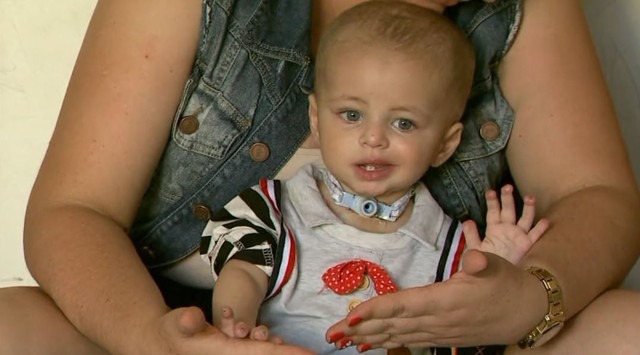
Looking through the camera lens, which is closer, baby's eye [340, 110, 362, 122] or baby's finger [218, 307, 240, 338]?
baby's finger [218, 307, 240, 338]

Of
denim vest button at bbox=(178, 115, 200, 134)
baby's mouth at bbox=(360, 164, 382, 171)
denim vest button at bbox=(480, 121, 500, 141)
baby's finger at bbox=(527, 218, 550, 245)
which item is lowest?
baby's finger at bbox=(527, 218, 550, 245)

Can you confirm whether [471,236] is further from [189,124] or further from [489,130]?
[189,124]

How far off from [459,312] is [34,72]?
1.02 metres

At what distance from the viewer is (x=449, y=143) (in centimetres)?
148

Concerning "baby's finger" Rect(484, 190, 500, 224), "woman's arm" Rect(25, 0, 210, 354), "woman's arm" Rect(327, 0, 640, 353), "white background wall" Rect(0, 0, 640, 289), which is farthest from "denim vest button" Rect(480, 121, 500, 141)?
"white background wall" Rect(0, 0, 640, 289)

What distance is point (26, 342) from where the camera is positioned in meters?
1.26

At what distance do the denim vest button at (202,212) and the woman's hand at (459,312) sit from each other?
0.35 metres

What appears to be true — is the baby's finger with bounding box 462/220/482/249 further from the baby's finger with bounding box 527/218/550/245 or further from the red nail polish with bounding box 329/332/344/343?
the red nail polish with bounding box 329/332/344/343

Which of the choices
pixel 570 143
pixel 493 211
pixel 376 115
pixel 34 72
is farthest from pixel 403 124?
pixel 34 72

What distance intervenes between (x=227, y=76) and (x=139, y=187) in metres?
0.18

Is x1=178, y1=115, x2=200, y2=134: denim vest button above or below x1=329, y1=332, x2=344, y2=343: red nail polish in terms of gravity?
above

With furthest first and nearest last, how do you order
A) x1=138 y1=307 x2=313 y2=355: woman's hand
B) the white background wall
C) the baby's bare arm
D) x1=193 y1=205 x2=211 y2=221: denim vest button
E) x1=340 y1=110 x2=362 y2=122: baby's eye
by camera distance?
the white background wall → x1=193 y1=205 x2=211 y2=221: denim vest button → x1=340 y1=110 x2=362 y2=122: baby's eye → the baby's bare arm → x1=138 y1=307 x2=313 y2=355: woman's hand

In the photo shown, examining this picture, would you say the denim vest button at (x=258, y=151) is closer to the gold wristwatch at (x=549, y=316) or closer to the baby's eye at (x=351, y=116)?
the baby's eye at (x=351, y=116)

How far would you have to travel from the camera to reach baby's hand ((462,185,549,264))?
1401 mm
